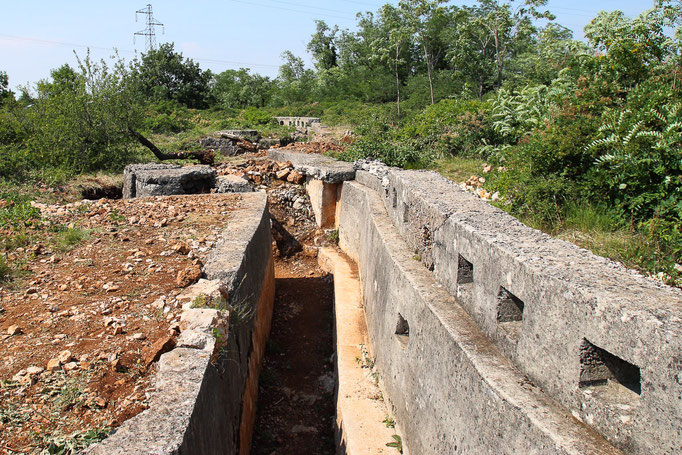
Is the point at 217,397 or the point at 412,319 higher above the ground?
the point at 412,319

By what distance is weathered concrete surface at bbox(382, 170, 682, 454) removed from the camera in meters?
1.66

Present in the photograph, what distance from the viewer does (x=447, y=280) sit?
3527mm

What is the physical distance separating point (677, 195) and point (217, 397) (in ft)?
12.1

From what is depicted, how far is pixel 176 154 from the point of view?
12781 mm

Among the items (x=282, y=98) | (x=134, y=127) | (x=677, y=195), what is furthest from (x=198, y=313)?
(x=282, y=98)

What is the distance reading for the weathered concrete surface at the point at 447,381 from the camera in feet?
6.79

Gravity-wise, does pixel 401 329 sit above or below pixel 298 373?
above

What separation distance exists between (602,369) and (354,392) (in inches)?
115

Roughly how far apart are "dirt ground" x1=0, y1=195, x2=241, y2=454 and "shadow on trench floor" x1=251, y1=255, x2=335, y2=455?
1.72m

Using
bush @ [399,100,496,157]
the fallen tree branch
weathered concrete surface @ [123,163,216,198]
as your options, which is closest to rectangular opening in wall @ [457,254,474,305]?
bush @ [399,100,496,157]

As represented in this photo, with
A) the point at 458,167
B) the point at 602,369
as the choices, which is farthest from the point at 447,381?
the point at 458,167

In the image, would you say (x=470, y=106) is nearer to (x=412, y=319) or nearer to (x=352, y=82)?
(x=412, y=319)

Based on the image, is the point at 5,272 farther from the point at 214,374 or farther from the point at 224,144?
the point at 224,144

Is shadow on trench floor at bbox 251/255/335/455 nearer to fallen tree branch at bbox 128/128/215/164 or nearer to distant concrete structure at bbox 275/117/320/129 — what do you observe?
fallen tree branch at bbox 128/128/215/164
